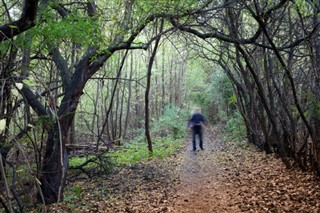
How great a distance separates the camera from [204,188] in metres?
7.46

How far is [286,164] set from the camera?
742 cm

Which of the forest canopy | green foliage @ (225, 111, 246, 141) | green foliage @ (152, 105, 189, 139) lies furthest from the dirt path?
green foliage @ (152, 105, 189, 139)

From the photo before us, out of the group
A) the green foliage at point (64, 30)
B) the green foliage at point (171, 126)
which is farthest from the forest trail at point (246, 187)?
the green foliage at point (171, 126)

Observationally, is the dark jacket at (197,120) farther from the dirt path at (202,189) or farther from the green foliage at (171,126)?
the green foliage at (171,126)

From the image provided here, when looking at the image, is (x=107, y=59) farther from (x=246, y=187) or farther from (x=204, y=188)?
(x=246, y=187)

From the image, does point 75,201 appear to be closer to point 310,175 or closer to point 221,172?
point 221,172

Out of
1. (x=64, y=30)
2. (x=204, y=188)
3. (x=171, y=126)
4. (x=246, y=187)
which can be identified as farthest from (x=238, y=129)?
(x=64, y=30)

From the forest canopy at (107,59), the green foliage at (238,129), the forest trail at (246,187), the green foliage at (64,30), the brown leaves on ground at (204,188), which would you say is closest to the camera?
the forest canopy at (107,59)

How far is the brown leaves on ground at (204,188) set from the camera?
5754mm

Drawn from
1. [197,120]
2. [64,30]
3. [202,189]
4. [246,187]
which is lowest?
[202,189]

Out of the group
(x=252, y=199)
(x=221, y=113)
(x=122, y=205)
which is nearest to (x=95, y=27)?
(x=122, y=205)

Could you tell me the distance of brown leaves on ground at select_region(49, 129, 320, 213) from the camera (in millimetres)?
5754

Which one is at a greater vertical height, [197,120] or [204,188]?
[197,120]

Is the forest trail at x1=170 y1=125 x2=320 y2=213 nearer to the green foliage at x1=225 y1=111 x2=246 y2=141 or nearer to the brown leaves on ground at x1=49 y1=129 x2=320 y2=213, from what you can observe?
the brown leaves on ground at x1=49 y1=129 x2=320 y2=213
